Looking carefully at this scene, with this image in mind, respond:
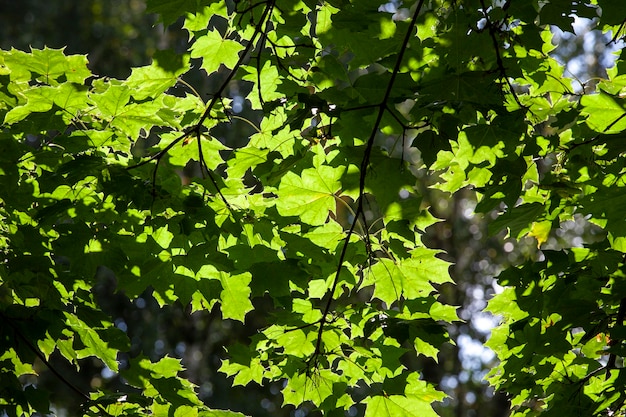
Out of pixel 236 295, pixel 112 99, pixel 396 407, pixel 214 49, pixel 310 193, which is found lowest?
pixel 396 407

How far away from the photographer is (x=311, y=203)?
89.4 inches

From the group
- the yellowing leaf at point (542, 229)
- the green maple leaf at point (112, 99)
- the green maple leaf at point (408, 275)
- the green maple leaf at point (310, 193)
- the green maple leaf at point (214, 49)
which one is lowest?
the green maple leaf at point (408, 275)

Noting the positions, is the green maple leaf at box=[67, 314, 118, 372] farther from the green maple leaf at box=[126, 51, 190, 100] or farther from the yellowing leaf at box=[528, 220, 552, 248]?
the yellowing leaf at box=[528, 220, 552, 248]

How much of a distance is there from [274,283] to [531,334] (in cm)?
100

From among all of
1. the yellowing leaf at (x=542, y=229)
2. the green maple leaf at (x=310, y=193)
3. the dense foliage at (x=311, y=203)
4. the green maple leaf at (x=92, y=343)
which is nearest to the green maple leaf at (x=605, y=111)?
the dense foliage at (x=311, y=203)

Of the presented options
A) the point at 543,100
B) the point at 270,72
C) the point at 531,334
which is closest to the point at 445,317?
the point at 531,334

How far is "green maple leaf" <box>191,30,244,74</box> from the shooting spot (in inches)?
94.6

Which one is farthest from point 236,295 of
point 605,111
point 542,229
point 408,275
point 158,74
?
point 605,111

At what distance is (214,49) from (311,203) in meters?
0.69

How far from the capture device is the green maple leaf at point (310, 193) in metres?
2.23

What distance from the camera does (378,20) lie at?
204 cm

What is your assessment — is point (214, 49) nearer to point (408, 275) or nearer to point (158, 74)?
point (158, 74)

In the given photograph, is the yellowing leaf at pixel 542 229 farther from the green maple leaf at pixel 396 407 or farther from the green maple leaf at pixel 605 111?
the green maple leaf at pixel 396 407

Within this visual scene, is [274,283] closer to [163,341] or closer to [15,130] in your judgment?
[15,130]
